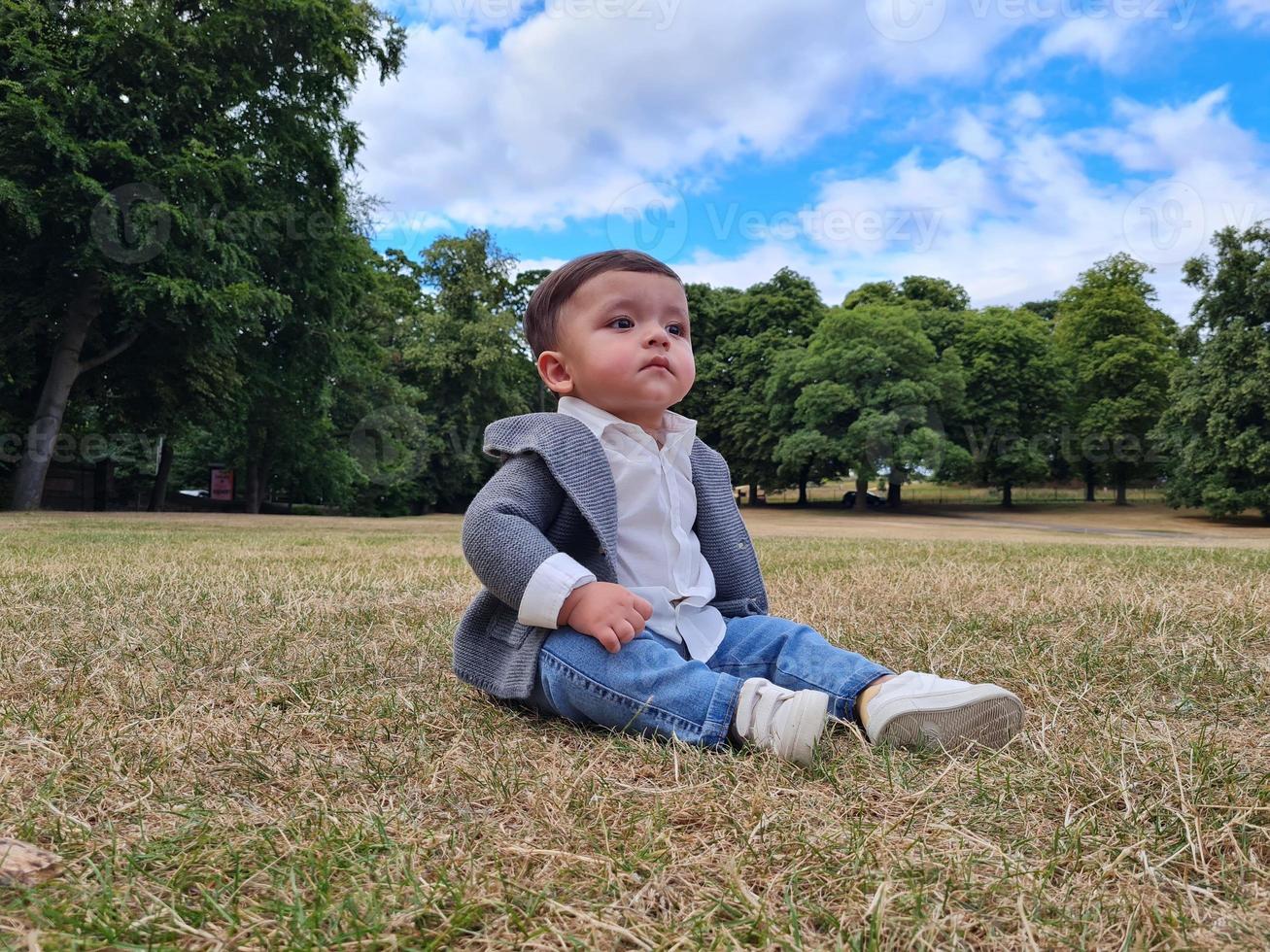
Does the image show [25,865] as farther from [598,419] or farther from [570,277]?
[570,277]

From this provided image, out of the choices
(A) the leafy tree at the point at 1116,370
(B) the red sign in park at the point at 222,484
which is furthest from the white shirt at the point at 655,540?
(B) the red sign in park at the point at 222,484

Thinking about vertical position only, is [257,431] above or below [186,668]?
above

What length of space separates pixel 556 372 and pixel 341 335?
56.2 feet

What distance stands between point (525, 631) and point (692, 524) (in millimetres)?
643

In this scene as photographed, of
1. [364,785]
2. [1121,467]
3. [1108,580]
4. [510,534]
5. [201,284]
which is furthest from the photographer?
[1121,467]

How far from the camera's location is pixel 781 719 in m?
1.74

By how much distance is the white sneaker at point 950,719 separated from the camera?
1760 mm

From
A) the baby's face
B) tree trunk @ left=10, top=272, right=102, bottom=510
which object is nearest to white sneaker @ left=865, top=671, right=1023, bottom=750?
the baby's face

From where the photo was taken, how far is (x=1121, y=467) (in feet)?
110

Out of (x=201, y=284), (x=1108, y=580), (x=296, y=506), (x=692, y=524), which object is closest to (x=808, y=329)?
(x=296, y=506)

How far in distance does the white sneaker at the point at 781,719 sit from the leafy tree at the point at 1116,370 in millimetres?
33428

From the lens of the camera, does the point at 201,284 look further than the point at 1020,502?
No

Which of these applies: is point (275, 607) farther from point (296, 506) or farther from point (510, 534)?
point (296, 506)

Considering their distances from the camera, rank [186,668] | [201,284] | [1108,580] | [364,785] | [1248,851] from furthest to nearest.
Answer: [201,284] < [1108,580] < [186,668] < [364,785] < [1248,851]
